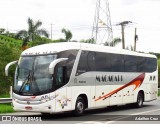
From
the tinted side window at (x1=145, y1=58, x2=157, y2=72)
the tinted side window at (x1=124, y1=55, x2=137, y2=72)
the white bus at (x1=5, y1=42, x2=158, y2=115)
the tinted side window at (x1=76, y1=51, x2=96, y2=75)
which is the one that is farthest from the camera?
the tinted side window at (x1=145, y1=58, x2=157, y2=72)

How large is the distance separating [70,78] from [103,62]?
3.38m

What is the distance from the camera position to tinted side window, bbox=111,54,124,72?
21391mm

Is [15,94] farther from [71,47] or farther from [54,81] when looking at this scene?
[71,47]

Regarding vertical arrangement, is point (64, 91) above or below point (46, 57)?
below

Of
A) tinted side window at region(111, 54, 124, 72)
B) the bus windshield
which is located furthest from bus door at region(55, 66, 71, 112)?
tinted side window at region(111, 54, 124, 72)

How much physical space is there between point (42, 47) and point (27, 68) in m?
1.25

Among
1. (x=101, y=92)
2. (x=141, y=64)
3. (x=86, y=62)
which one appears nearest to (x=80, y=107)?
(x=86, y=62)

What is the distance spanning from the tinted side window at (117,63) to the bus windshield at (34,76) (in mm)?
5224

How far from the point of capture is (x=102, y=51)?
2042 centimetres

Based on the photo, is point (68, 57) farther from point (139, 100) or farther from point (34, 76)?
point (139, 100)

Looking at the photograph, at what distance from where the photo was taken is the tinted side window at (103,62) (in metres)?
19.8

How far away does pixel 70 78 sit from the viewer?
1741 cm

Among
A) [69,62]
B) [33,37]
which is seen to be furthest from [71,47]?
[33,37]

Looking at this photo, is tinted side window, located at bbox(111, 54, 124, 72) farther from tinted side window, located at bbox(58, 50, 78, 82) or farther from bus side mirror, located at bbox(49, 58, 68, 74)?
bus side mirror, located at bbox(49, 58, 68, 74)
